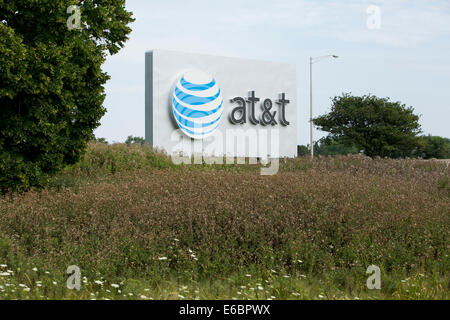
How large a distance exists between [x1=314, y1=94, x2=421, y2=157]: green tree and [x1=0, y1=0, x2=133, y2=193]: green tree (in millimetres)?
23344

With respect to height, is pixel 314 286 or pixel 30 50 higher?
pixel 30 50

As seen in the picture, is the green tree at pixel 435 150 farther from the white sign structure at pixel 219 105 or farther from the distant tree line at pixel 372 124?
the white sign structure at pixel 219 105

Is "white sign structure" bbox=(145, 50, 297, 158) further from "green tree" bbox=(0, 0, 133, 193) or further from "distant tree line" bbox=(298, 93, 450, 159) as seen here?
"green tree" bbox=(0, 0, 133, 193)

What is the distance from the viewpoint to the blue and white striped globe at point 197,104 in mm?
26422

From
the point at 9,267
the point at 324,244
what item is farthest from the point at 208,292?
the point at 9,267

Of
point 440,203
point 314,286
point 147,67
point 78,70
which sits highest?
point 147,67

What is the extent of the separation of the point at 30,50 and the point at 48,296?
7.29 meters

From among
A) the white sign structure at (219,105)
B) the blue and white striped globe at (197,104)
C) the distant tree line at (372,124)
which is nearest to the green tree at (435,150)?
the distant tree line at (372,124)

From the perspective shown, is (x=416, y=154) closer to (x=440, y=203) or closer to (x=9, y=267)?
(x=440, y=203)

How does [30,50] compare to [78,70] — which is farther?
[78,70]

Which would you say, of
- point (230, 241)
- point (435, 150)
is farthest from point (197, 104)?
point (435, 150)

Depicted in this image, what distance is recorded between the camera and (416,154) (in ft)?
158
